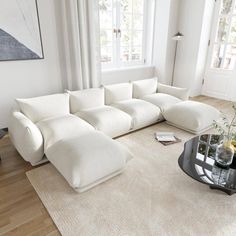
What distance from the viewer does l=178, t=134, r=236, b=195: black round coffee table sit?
1.66 metres

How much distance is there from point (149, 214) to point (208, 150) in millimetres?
920

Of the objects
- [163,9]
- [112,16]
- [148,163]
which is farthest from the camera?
[163,9]

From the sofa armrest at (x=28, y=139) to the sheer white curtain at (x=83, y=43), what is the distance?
1357mm

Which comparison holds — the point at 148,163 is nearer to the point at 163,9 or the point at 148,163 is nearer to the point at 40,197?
the point at 40,197

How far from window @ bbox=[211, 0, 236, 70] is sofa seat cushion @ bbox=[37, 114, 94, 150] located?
141 inches

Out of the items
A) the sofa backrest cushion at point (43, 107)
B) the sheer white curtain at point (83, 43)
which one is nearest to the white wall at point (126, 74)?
the sheer white curtain at point (83, 43)

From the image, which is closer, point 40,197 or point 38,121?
point 40,197

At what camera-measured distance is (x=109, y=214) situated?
1624 millimetres

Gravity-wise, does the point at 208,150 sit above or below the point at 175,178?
above

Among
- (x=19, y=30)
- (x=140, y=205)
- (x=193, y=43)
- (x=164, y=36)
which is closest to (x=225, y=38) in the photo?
(x=193, y=43)

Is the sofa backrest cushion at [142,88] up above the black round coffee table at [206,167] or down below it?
above

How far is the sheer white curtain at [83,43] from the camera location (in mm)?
3055

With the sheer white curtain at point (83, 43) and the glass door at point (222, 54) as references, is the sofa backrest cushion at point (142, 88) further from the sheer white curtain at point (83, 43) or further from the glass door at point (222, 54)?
the glass door at point (222, 54)

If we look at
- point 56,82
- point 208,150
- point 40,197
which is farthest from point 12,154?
point 208,150
